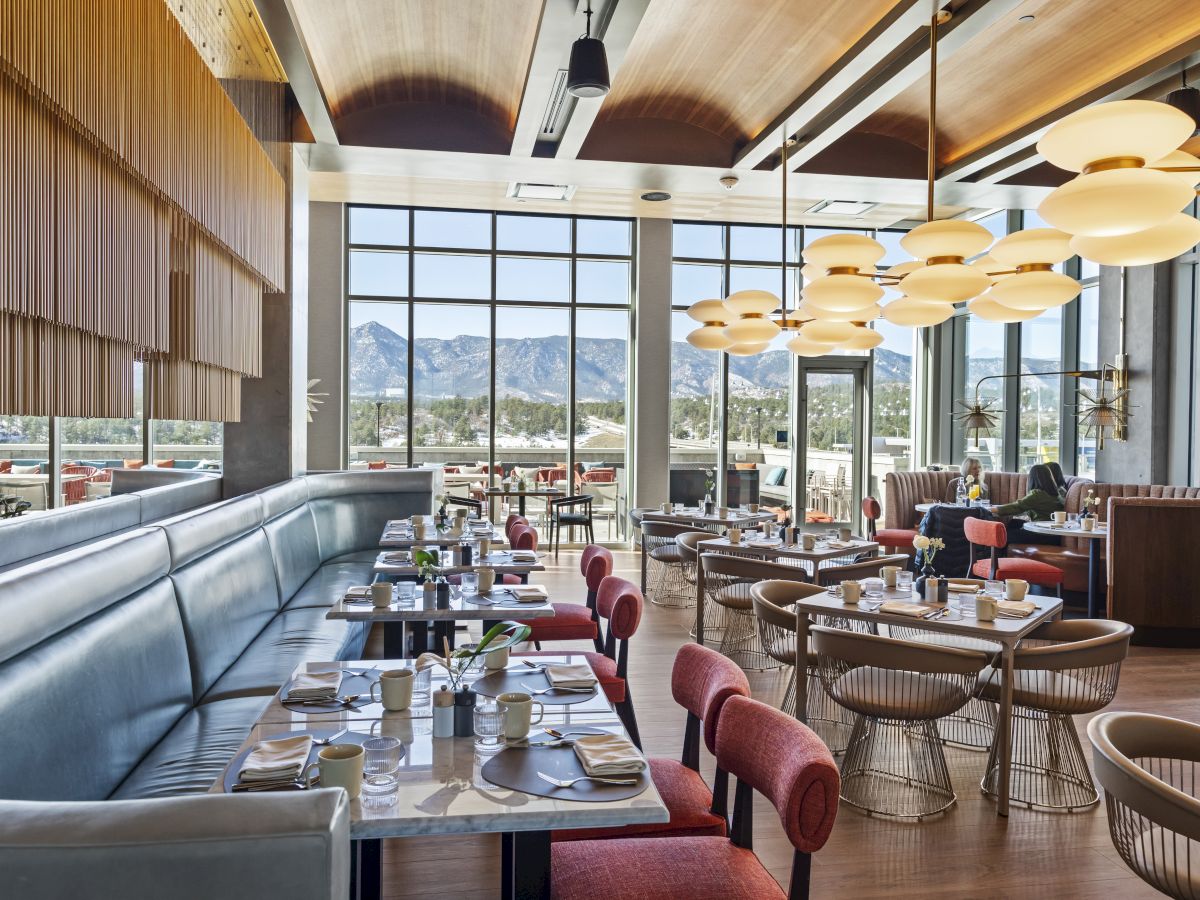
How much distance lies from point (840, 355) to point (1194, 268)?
4617 millimetres

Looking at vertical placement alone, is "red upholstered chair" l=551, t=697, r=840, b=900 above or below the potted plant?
below

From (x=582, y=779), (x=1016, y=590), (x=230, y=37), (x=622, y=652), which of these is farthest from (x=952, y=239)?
(x=230, y=37)

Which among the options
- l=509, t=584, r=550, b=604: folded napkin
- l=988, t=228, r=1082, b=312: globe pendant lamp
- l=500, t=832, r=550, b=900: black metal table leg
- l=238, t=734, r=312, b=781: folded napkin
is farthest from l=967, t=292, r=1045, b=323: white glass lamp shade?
l=238, t=734, r=312, b=781: folded napkin

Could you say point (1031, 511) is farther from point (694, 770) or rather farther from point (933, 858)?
point (694, 770)

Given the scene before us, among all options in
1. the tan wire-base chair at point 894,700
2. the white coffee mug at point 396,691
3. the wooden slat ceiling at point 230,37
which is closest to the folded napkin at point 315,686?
the white coffee mug at point 396,691

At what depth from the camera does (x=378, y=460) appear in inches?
448

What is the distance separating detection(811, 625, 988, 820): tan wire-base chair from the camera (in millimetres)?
3518

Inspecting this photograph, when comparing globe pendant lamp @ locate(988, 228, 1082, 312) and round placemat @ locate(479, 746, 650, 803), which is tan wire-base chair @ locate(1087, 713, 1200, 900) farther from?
globe pendant lamp @ locate(988, 228, 1082, 312)

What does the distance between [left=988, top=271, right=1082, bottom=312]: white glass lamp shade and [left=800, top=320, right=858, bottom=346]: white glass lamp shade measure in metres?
1.74

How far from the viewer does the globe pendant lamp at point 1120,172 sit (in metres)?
3.09

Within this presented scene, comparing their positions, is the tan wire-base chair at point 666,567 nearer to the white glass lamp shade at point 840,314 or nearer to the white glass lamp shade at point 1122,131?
the white glass lamp shade at point 840,314

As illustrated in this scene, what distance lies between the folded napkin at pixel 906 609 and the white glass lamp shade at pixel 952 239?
1.80 meters

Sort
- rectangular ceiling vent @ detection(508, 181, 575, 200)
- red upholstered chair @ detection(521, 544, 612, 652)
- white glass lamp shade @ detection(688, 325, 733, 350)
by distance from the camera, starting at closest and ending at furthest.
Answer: red upholstered chair @ detection(521, 544, 612, 652) < white glass lamp shade @ detection(688, 325, 733, 350) < rectangular ceiling vent @ detection(508, 181, 575, 200)

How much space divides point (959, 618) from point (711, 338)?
375cm
